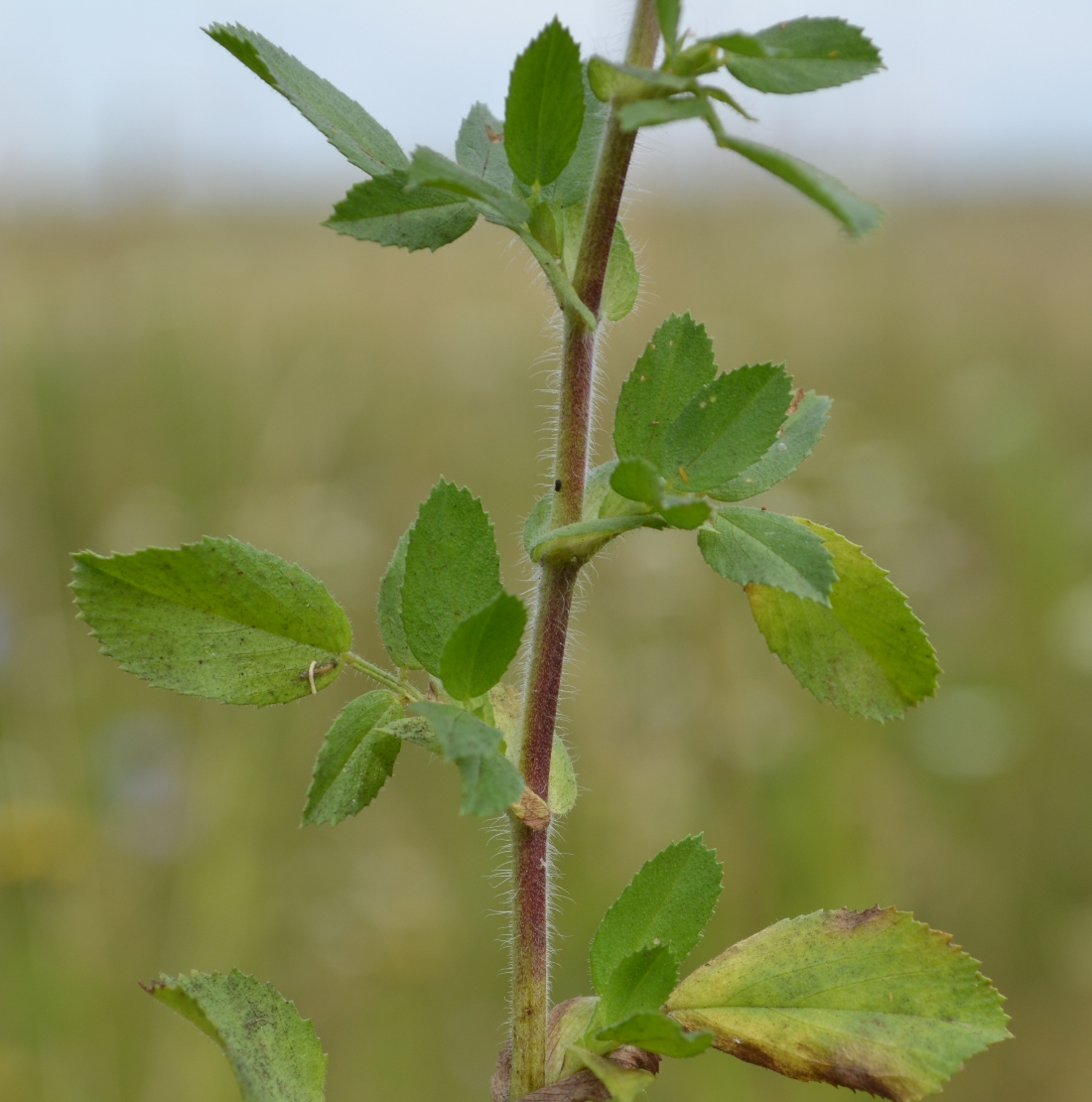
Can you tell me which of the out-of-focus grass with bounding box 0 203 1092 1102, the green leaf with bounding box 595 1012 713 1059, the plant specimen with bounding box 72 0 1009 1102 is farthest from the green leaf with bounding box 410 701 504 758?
the out-of-focus grass with bounding box 0 203 1092 1102

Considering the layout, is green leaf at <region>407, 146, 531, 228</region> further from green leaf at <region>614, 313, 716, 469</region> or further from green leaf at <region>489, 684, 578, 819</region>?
green leaf at <region>489, 684, 578, 819</region>

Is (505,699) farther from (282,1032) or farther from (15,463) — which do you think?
(15,463)

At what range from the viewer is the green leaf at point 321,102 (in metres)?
0.46

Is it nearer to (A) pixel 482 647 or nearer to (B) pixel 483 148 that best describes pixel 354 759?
(A) pixel 482 647

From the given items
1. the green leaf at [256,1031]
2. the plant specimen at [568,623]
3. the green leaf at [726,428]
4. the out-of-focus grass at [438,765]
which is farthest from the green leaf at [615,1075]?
the out-of-focus grass at [438,765]

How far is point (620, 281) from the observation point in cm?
53

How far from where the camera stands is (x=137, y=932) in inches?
89.0

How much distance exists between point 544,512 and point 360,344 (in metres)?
4.32

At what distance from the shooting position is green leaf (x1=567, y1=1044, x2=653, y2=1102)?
0.43 meters

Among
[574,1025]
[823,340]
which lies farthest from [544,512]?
[823,340]

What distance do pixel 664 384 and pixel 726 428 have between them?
3cm

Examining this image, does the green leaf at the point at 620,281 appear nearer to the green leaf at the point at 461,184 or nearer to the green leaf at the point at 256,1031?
the green leaf at the point at 461,184

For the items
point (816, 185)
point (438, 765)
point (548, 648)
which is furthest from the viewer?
point (438, 765)

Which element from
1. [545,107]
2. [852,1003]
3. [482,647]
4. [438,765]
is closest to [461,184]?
[545,107]
